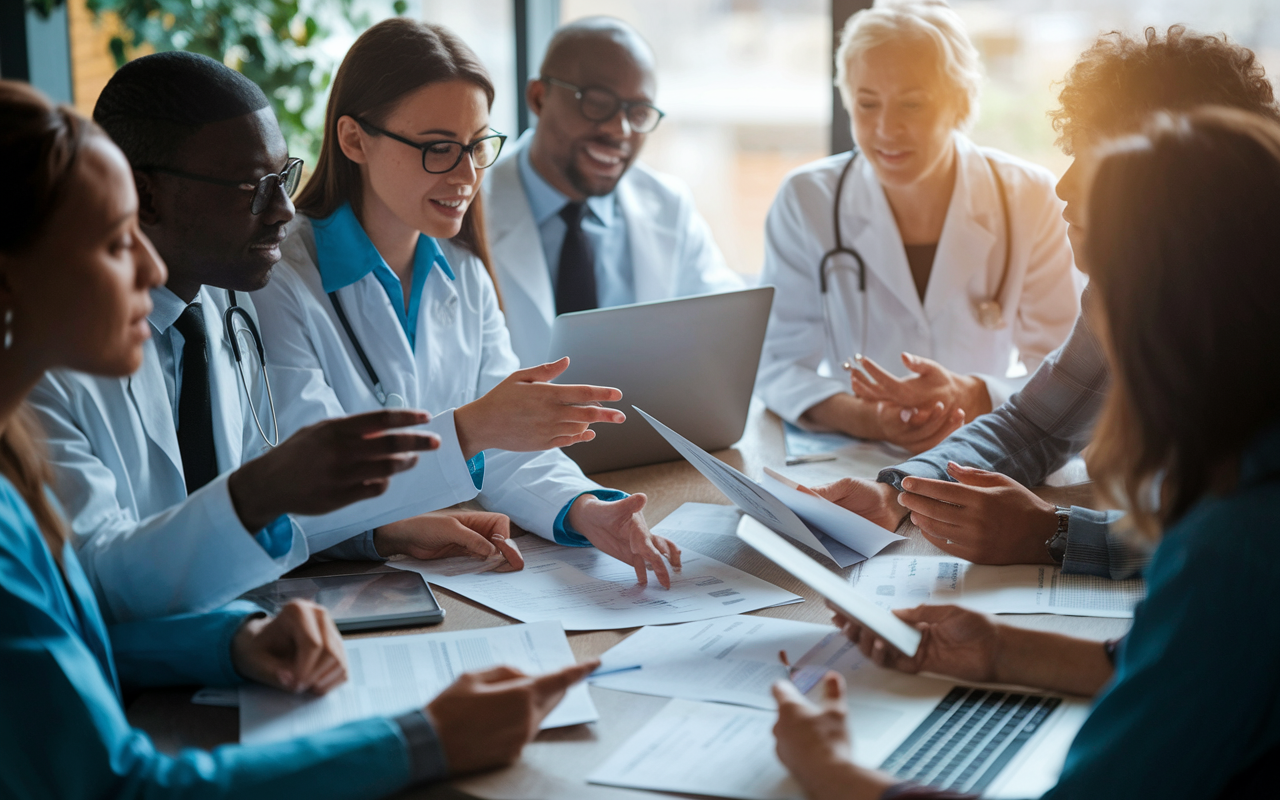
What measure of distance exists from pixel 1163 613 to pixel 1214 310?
0.74 ft

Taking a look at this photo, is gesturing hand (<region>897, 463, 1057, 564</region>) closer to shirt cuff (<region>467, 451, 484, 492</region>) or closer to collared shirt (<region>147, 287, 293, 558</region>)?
shirt cuff (<region>467, 451, 484, 492</region>)

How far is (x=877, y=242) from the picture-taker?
2393 mm

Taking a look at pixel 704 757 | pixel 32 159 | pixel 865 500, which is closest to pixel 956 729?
pixel 704 757

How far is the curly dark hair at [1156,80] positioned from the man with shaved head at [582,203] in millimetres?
1250

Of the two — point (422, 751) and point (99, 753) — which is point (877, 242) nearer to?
point (422, 751)

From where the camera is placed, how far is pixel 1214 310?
2.47 feet

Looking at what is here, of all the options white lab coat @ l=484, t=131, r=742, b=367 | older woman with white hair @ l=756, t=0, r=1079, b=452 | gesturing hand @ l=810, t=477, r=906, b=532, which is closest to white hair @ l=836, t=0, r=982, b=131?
older woman with white hair @ l=756, t=0, r=1079, b=452

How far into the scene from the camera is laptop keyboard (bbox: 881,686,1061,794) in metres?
0.88

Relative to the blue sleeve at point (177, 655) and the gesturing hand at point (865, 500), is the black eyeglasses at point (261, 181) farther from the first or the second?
the gesturing hand at point (865, 500)

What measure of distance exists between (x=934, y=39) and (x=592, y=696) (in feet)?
5.93

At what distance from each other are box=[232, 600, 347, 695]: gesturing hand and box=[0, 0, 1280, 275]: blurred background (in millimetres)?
2234

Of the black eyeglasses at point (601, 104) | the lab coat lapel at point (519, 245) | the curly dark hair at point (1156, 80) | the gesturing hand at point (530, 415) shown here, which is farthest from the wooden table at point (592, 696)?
the black eyeglasses at point (601, 104)

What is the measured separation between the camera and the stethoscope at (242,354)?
4.71 feet

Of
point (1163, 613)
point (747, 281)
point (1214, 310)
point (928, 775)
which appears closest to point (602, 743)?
point (928, 775)
